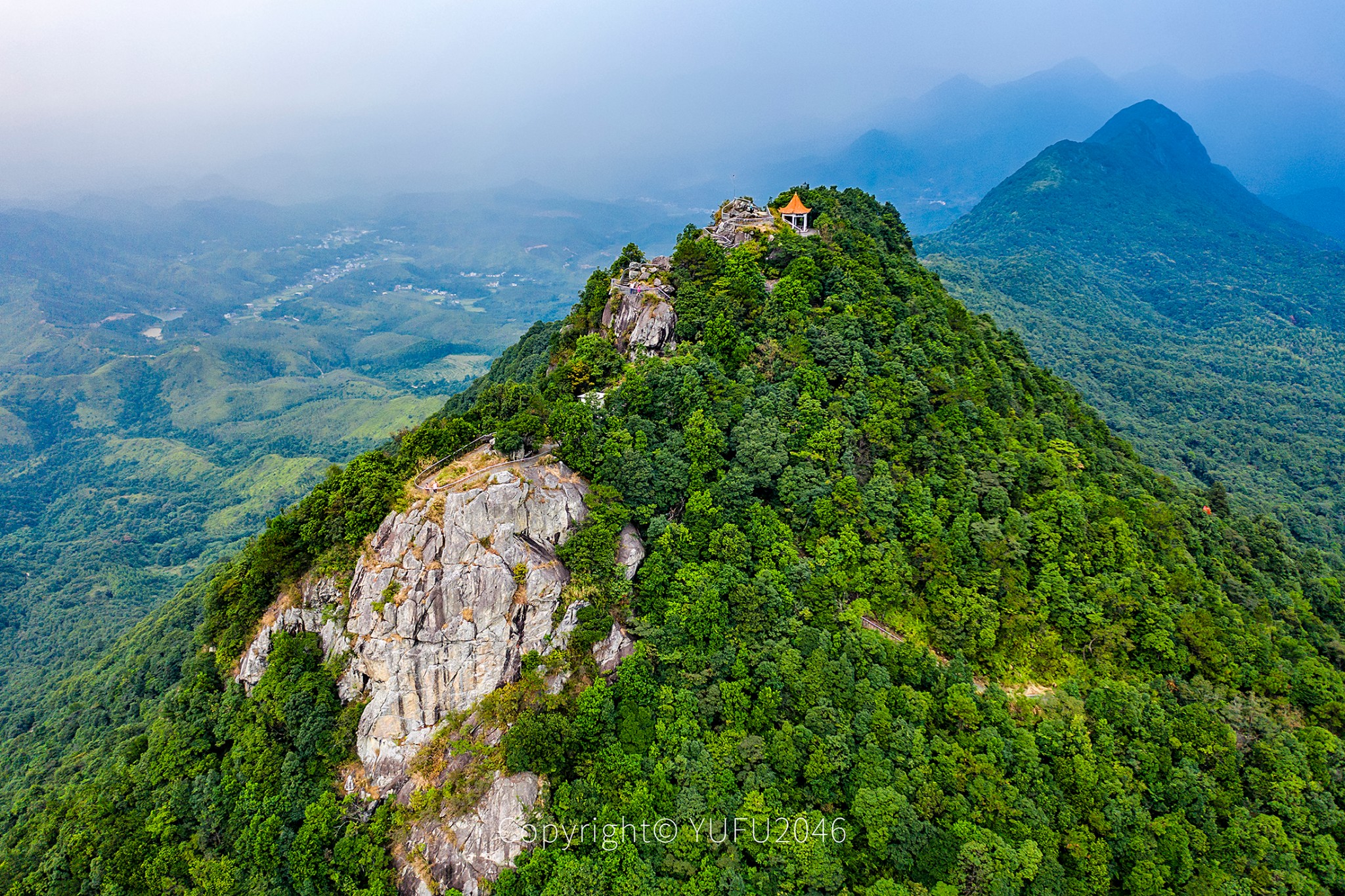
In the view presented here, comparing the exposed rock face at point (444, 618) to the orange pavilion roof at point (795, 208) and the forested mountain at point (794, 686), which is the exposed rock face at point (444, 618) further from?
the orange pavilion roof at point (795, 208)

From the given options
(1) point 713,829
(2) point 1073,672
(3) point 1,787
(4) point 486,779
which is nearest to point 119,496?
(3) point 1,787

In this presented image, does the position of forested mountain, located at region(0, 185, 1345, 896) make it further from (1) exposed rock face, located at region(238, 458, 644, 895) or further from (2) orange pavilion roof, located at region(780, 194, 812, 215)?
(2) orange pavilion roof, located at region(780, 194, 812, 215)

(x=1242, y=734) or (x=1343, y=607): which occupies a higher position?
(x=1242, y=734)

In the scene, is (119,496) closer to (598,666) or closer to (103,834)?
(103,834)

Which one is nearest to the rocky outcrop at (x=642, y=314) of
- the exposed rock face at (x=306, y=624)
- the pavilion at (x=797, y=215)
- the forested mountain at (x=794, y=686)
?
the forested mountain at (x=794, y=686)

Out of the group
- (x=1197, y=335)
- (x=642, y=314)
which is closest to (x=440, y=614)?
(x=642, y=314)
